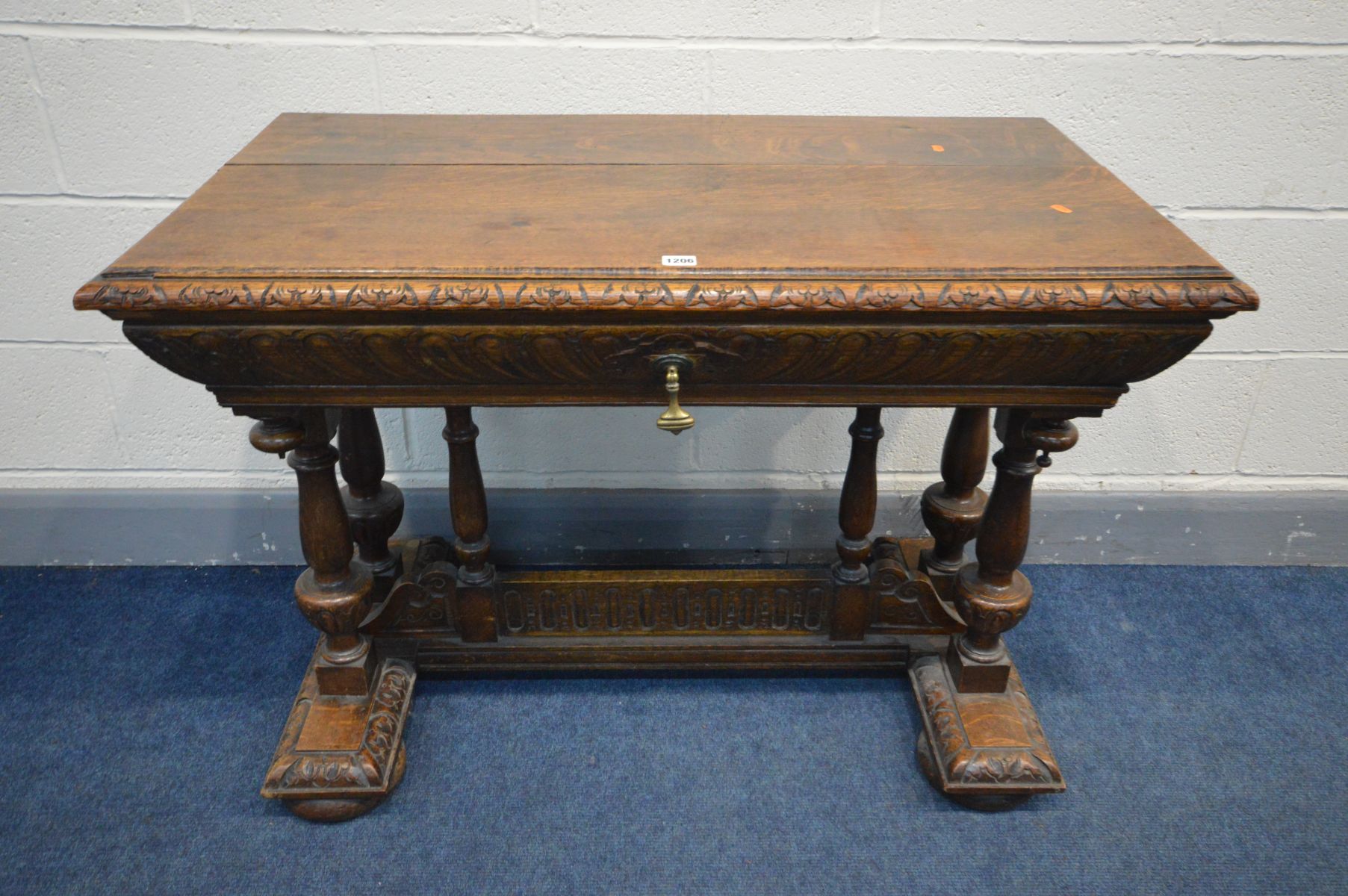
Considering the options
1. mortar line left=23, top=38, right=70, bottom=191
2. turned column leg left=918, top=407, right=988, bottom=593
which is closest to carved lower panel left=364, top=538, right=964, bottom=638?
turned column leg left=918, top=407, right=988, bottom=593

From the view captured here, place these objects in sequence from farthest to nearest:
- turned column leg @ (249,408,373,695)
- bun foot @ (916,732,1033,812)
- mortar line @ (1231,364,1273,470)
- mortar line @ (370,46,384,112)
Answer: mortar line @ (1231,364,1273,470), mortar line @ (370,46,384,112), bun foot @ (916,732,1033,812), turned column leg @ (249,408,373,695)

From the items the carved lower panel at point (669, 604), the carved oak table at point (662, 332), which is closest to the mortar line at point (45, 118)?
the carved oak table at point (662, 332)

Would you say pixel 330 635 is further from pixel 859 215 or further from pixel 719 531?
pixel 859 215

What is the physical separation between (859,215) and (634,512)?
916 mm

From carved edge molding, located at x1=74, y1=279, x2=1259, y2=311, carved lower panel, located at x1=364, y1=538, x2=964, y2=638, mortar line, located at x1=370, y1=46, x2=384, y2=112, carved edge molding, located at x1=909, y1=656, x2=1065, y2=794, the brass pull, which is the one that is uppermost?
mortar line, located at x1=370, y1=46, x2=384, y2=112

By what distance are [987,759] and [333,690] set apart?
986 millimetres

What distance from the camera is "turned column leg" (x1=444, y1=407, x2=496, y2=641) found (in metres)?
1.40

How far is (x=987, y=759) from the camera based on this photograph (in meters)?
1.39

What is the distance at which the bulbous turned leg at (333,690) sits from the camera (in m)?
1.29

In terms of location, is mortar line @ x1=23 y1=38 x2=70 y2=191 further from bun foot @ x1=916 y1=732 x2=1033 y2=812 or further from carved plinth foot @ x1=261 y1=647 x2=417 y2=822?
bun foot @ x1=916 y1=732 x2=1033 y2=812

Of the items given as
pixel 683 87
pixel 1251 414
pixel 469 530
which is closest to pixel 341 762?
pixel 469 530

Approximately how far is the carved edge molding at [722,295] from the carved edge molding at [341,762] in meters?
0.72

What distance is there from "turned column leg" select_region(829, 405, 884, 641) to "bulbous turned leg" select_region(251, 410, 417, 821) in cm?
71

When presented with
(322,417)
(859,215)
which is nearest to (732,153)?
(859,215)
